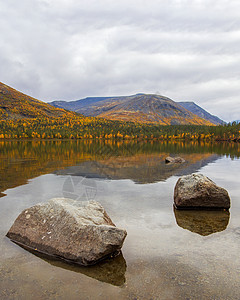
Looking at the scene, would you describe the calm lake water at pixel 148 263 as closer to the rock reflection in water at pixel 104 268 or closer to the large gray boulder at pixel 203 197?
the rock reflection in water at pixel 104 268

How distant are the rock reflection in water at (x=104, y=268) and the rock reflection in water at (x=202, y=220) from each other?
4933 mm

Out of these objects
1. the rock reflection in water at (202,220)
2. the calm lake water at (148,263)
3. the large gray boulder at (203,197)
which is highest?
the large gray boulder at (203,197)

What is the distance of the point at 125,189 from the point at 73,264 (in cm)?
1214

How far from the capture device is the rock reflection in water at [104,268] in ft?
26.4

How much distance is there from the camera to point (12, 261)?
9023 mm

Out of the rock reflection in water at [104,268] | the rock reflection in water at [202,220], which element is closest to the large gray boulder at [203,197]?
the rock reflection in water at [202,220]

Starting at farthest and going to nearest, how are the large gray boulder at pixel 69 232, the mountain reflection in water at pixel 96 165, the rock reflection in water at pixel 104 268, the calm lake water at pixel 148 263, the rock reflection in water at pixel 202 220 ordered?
the mountain reflection in water at pixel 96 165 < the rock reflection in water at pixel 202 220 < the large gray boulder at pixel 69 232 < the rock reflection in water at pixel 104 268 < the calm lake water at pixel 148 263

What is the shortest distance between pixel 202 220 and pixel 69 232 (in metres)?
7.95

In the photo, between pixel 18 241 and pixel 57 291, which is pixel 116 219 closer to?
pixel 18 241

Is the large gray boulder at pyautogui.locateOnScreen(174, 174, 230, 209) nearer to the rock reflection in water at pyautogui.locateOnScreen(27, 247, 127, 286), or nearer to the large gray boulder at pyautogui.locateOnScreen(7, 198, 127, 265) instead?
the large gray boulder at pyautogui.locateOnScreen(7, 198, 127, 265)

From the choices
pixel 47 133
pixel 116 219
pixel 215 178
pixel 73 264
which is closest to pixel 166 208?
pixel 116 219

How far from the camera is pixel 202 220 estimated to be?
1349 cm

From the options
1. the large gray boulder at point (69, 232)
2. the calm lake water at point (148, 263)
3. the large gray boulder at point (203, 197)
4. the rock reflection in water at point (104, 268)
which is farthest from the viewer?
the large gray boulder at point (203, 197)

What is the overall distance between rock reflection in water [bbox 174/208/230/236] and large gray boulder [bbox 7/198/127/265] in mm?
4689
